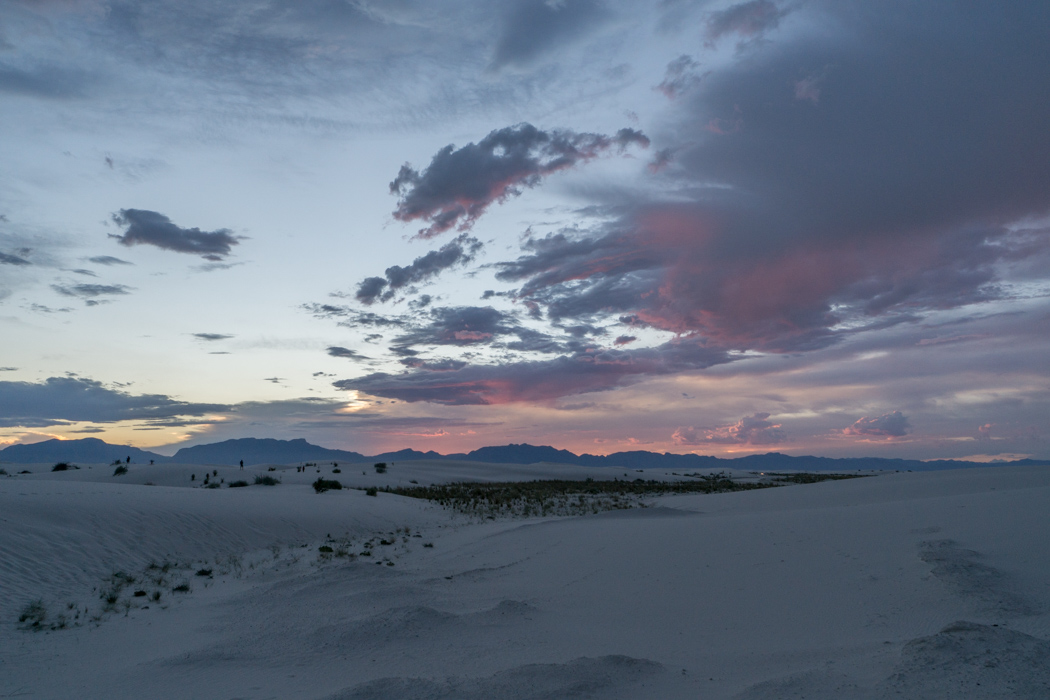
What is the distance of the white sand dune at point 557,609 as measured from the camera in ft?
15.9

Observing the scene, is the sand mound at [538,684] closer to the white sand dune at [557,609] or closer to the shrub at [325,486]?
the white sand dune at [557,609]

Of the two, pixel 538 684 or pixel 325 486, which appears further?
pixel 325 486

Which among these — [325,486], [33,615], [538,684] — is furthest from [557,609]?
[325,486]

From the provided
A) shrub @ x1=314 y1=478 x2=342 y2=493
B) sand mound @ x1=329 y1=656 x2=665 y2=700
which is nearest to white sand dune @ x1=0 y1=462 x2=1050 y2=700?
sand mound @ x1=329 y1=656 x2=665 y2=700

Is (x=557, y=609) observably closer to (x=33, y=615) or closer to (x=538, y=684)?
(x=538, y=684)

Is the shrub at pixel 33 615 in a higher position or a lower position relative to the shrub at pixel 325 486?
lower

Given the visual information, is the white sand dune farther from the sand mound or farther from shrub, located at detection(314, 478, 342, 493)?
shrub, located at detection(314, 478, 342, 493)

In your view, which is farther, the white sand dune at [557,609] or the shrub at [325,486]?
the shrub at [325,486]

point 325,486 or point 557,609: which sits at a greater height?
point 325,486

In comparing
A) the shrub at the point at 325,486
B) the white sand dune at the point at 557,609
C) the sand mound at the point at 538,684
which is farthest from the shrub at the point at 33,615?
the shrub at the point at 325,486

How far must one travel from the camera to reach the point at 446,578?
1000 centimetres

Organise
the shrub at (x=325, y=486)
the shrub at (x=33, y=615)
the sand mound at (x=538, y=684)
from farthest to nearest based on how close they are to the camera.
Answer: the shrub at (x=325, y=486) → the shrub at (x=33, y=615) → the sand mound at (x=538, y=684)

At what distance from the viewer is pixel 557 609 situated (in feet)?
25.4

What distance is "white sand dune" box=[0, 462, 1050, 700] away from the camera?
15.9 feet
